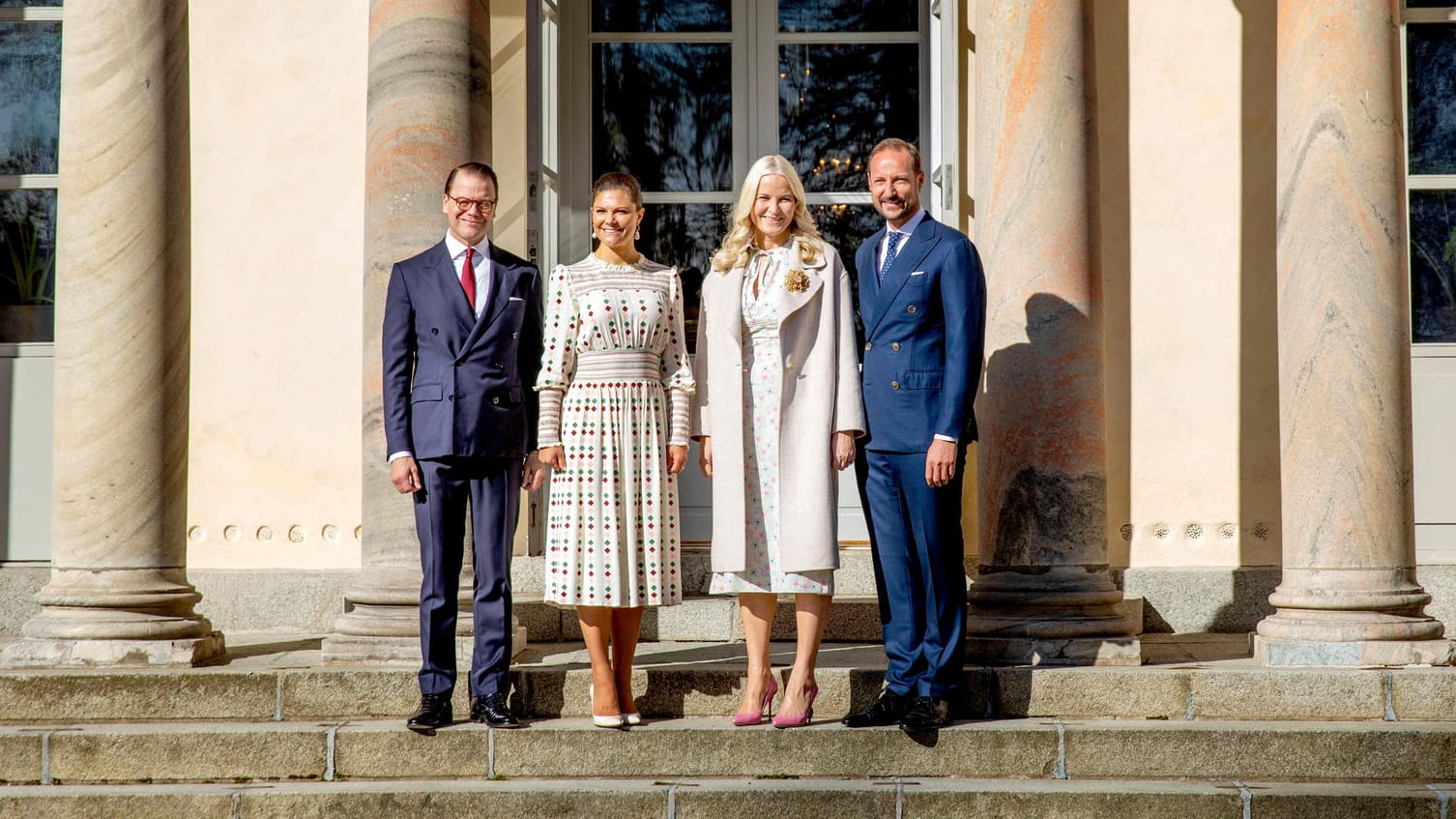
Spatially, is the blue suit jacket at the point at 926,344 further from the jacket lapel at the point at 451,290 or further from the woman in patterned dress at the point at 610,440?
the jacket lapel at the point at 451,290

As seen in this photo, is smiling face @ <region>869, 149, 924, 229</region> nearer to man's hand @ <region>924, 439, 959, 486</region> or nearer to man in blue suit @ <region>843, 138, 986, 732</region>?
man in blue suit @ <region>843, 138, 986, 732</region>

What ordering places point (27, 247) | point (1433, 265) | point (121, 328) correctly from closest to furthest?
point (121, 328) → point (1433, 265) → point (27, 247)

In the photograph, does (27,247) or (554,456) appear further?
(27,247)

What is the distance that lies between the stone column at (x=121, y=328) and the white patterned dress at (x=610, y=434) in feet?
6.86

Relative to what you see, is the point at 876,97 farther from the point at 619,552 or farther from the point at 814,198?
the point at 619,552

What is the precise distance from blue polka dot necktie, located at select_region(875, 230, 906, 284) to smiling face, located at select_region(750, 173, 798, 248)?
1.30 ft

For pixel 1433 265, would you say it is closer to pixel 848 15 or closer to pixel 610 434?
pixel 848 15

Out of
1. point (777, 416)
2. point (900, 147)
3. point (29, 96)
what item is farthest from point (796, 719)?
point (29, 96)

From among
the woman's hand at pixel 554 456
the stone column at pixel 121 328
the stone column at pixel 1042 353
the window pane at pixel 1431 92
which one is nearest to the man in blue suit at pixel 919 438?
the stone column at pixel 1042 353

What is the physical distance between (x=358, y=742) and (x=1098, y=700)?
2758 mm

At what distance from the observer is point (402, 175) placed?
6.30 m

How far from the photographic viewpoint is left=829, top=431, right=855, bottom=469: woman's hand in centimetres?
527

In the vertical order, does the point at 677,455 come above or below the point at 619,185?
below

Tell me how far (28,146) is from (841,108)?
4.70 metres
